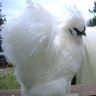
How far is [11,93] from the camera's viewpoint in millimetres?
4062

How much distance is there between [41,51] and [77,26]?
0.48 m

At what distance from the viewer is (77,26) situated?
3469mm

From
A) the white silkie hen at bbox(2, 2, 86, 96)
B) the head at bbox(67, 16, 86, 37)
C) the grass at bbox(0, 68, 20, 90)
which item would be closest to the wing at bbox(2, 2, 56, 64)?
the white silkie hen at bbox(2, 2, 86, 96)

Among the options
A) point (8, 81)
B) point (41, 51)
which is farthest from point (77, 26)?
Result: point (8, 81)

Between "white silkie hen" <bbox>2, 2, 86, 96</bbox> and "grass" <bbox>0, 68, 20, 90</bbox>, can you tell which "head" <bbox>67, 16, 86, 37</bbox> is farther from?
"grass" <bbox>0, 68, 20, 90</bbox>

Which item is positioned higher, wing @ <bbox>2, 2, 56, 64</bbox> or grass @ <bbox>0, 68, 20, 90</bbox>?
wing @ <bbox>2, 2, 56, 64</bbox>

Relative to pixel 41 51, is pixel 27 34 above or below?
above

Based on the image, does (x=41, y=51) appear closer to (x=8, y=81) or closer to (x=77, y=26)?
(x=77, y=26)

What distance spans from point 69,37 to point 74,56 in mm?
193

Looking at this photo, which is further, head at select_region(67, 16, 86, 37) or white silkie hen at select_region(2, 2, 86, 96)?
head at select_region(67, 16, 86, 37)

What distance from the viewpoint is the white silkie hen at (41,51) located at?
3.12m

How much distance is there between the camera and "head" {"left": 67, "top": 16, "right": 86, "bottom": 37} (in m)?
3.43

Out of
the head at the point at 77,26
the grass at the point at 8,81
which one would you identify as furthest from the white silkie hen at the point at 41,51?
the grass at the point at 8,81

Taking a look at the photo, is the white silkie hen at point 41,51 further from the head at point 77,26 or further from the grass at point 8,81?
the grass at point 8,81
